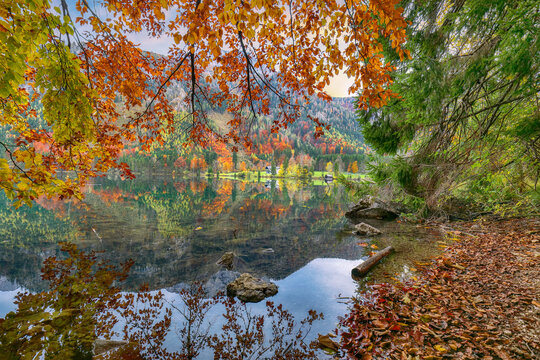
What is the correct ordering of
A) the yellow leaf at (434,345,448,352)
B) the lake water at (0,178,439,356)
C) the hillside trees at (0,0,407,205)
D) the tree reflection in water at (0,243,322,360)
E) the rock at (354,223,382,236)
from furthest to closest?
the rock at (354,223,382,236)
the lake water at (0,178,439,356)
the tree reflection in water at (0,243,322,360)
the yellow leaf at (434,345,448,352)
the hillside trees at (0,0,407,205)

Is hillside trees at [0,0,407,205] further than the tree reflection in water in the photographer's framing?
No

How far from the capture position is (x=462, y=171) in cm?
730

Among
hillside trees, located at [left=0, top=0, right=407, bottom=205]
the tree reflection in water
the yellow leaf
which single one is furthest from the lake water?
hillside trees, located at [left=0, top=0, right=407, bottom=205]

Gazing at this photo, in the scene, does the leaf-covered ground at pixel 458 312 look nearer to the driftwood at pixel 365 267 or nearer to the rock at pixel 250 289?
the driftwood at pixel 365 267

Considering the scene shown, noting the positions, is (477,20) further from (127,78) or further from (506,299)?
(127,78)

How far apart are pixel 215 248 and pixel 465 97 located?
11004 millimetres

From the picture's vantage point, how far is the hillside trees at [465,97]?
456 cm

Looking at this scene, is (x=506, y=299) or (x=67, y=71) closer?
(x=67, y=71)

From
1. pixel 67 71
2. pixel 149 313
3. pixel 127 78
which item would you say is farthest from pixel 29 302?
pixel 67 71

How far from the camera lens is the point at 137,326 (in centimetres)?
529

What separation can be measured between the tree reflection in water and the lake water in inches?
20.7

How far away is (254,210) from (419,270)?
660 inches

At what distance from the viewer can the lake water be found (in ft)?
22.9

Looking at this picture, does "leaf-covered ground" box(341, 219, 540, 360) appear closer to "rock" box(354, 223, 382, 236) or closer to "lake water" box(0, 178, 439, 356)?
"lake water" box(0, 178, 439, 356)
